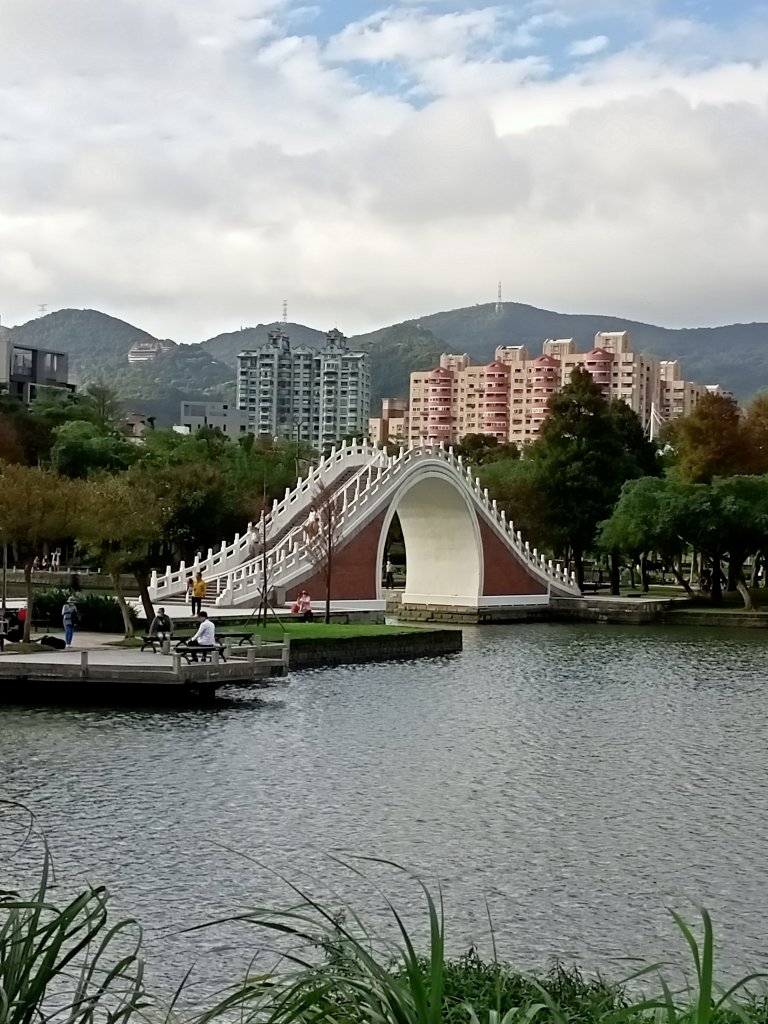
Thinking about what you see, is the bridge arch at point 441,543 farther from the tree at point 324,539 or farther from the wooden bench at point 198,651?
the wooden bench at point 198,651

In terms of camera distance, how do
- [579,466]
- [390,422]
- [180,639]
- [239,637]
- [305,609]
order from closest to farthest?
[180,639] → [239,637] → [305,609] → [579,466] → [390,422]

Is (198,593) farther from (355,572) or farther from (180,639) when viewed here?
(355,572)

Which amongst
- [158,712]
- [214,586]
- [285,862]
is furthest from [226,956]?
[214,586]

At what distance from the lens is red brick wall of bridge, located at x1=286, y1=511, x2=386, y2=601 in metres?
41.8

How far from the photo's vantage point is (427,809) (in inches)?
650

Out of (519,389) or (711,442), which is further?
(519,389)

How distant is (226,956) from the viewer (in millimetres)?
10781

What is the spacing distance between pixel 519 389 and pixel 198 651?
506 ft

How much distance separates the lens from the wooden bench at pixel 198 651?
24.0 m

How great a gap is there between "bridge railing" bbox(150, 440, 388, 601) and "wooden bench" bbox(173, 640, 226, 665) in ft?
46.5

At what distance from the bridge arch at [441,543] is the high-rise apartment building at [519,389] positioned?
111957mm

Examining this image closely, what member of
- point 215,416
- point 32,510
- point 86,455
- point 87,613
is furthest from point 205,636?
point 215,416

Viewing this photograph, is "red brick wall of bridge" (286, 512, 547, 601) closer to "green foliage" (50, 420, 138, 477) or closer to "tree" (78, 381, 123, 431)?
"green foliage" (50, 420, 138, 477)

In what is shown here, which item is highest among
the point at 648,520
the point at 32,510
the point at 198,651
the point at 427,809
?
the point at 648,520
